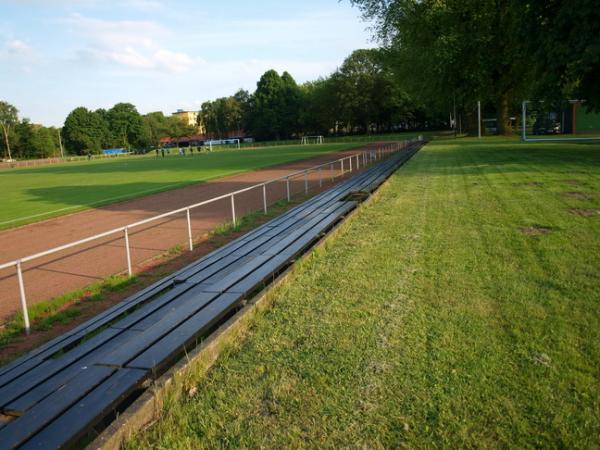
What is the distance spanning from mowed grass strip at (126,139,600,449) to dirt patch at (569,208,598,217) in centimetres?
161

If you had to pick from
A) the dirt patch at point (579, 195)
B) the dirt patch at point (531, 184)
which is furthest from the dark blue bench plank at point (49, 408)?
the dirt patch at point (531, 184)

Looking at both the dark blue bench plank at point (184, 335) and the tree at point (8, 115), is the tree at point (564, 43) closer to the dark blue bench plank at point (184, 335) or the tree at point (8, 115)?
the dark blue bench plank at point (184, 335)

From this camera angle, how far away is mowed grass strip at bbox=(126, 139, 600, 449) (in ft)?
9.84

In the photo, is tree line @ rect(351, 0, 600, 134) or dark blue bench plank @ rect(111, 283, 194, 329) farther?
tree line @ rect(351, 0, 600, 134)

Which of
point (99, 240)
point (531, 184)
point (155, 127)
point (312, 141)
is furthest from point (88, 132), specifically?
point (531, 184)

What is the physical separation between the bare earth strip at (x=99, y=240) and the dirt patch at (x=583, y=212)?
26.0ft

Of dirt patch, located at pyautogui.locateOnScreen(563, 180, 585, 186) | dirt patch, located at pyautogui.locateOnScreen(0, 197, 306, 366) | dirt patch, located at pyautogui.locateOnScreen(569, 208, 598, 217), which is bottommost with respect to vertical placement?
dirt patch, located at pyautogui.locateOnScreen(0, 197, 306, 366)

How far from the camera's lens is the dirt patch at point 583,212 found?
9123mm

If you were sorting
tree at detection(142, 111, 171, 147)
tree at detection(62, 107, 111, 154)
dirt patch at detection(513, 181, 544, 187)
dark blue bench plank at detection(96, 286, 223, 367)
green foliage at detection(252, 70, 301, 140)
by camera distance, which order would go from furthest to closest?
Answer: tree at detection(142, 111, 171, 147), tree at detection(62, 107, 111, 154), green foliage at detection(252, 70, 301, 140), dirt patch at detection(513, 181, 544, 187), dark blue bench plank at detection(96, 286, 223, 367)

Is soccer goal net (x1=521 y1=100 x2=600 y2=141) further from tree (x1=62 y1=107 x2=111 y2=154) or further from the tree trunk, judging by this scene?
tree (x1=62 y1=107 x2=111 y2=154)

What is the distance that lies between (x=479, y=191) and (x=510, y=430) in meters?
10.7

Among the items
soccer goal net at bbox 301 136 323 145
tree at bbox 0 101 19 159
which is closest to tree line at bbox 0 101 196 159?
tree at bbox 0 101 19 159

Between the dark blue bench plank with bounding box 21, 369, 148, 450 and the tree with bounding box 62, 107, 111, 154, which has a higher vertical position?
the tree with bounding box 62, 107, 111, 154

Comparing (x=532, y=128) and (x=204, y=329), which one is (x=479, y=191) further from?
(x=532, y=128)
